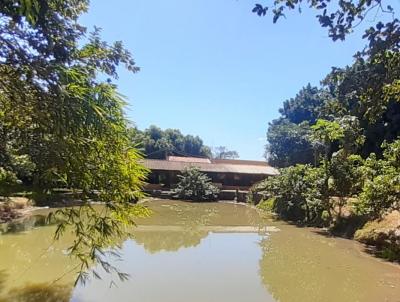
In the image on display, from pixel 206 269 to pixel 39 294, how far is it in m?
3.50

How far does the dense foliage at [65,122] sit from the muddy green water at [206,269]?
2.38m

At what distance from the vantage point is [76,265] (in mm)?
8242

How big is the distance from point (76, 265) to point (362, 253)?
288 inches

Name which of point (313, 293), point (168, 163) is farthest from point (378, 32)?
point (168, 163)

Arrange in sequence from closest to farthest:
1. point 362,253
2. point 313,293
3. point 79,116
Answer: point 79,116 < point 313,293 < point 362,253

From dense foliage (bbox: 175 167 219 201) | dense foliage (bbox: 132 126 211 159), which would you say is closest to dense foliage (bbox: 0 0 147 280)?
dense foliage (bbox: 175 167 219 201)

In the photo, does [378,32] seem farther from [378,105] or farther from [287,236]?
[287,236]

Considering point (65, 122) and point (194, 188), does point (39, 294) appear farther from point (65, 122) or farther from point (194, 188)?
point (194, 188)

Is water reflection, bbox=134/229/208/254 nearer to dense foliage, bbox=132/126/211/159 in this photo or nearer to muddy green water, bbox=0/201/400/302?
muddy green water, bbox=0/201/400/302

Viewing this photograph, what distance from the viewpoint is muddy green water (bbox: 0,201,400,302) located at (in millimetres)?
6785

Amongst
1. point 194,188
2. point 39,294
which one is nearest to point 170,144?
point 194,188

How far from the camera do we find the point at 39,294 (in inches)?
251

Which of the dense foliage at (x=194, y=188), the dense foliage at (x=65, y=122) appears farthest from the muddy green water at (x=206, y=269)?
the dense foliage at (x=194, y=188)

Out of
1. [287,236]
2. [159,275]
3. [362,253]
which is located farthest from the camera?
[287,236]
